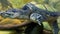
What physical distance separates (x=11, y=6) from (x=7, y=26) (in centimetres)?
14

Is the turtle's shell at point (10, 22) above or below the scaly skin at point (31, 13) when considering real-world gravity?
below

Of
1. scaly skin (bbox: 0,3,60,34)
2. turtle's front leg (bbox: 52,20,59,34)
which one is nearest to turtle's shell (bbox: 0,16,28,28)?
scaly skin (bbox: 0,3,60,34)

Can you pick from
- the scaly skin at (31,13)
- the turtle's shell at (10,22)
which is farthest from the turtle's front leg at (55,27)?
the turtle's shell at (10,22)

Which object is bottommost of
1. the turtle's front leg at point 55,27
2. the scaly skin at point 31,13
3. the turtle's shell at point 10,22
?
the turtle's front leg at point 55,27

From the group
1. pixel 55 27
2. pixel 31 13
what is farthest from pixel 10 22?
pixel 55 27

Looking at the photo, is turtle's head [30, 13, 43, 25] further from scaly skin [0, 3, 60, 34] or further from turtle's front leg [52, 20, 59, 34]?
turtle's front leg [52, 20, 59, 34]

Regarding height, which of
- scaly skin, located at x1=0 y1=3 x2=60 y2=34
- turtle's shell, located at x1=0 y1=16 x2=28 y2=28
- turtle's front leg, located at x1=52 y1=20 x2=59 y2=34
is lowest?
turtle's front leg, located at x1=52 y1=20 x2=59 y2=34

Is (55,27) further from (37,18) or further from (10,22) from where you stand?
(10,22)

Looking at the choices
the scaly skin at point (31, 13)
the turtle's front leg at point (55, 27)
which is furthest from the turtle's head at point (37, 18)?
the turtle's front leg at point (55, 27)

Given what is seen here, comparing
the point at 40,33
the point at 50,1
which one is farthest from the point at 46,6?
the point at 40,33

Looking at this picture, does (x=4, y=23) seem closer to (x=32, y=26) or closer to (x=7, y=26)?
(x=7, y=26)

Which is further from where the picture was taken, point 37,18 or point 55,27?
point 55,27

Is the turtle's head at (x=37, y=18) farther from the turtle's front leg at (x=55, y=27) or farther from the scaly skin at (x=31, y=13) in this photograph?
the turtle's front leg at (x=55, y=27)

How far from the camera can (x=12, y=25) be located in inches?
31.8
